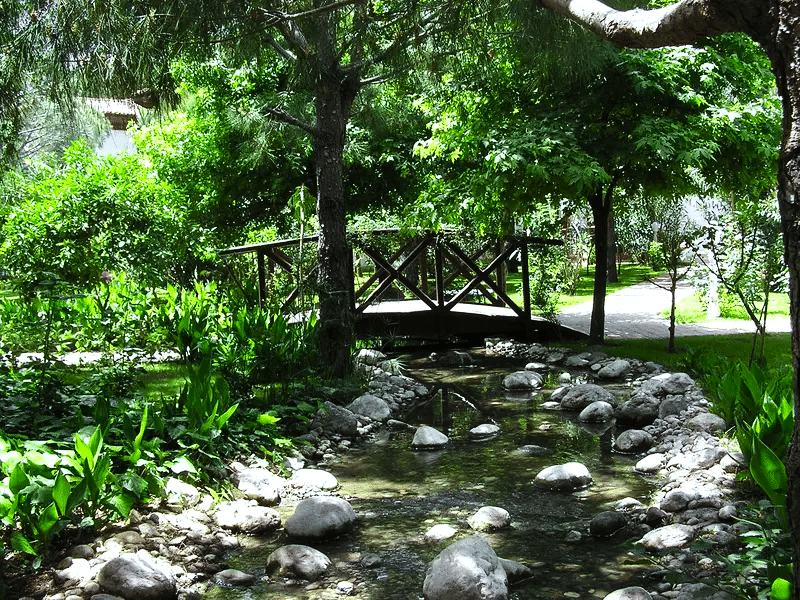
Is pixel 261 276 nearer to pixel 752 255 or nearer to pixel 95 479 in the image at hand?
pixel 752 255

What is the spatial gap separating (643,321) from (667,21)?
1062 centimetres

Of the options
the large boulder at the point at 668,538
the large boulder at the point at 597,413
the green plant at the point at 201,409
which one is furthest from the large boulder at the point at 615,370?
the large boulder at the point at 668,538

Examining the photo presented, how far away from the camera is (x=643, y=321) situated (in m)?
12.8

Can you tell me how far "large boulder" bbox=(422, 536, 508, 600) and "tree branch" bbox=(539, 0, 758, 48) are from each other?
213cm

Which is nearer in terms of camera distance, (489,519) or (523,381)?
(489,519)

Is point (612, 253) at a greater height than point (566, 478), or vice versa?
point (612, 253)

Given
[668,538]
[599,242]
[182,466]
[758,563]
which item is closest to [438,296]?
[599,242]

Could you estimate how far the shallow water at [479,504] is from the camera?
3.64m

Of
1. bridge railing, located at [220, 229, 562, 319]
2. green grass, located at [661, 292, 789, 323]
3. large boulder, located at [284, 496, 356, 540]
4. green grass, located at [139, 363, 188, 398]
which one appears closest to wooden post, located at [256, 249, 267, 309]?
bridge railing, located at [220, 229, 562, 319]

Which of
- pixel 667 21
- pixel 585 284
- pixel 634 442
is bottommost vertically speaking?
pixel 634 442

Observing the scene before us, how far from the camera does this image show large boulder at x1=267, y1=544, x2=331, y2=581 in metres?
3.73

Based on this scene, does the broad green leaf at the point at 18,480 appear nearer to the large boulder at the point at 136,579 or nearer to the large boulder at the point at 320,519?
the large boulder at the point at 136,579

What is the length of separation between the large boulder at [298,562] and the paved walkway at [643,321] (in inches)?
302

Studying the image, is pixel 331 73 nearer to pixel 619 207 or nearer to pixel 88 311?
pixel 88 311
